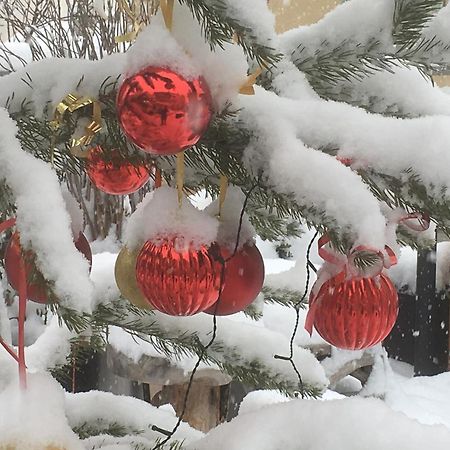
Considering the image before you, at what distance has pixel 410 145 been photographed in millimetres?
325

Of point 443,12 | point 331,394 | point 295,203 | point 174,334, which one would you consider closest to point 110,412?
point 174,334

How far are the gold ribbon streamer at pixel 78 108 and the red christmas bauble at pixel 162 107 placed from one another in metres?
0.04

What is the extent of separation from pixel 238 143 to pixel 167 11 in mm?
84

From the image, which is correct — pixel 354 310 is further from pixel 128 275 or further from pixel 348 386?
pixel 348 386

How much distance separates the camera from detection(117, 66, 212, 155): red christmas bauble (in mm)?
328

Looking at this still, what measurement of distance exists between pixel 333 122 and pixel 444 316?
166cm

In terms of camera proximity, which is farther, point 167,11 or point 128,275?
point 128,275

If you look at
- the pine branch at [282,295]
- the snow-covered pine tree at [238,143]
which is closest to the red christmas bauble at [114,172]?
the snow-covered pine tree at [238,143]

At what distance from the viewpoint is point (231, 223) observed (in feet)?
1.45

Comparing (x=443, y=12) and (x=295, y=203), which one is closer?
(x=295, y=203)

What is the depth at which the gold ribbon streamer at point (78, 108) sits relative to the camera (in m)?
0.37

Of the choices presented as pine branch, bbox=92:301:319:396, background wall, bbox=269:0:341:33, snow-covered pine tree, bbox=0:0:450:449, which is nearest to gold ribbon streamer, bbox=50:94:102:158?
snow-covered pine tree, bbox=0:0:450:449

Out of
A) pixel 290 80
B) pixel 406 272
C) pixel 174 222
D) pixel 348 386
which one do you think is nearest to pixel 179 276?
pixel 174 222

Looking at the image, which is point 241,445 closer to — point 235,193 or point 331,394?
point 235,193
